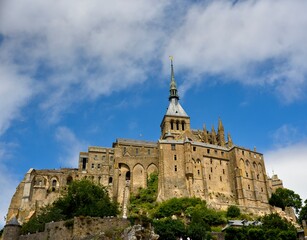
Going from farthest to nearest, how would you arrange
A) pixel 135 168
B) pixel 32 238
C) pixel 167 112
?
pixel 167 112, pixel 135 168, pixel 32 238

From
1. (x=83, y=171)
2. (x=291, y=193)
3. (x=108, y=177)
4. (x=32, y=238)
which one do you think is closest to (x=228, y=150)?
(x=291, y=193)

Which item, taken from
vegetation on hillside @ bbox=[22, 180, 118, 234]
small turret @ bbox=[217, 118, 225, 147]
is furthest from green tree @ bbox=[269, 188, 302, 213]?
vegetation on hillside @ bbox=[22, 180, 118, 234]

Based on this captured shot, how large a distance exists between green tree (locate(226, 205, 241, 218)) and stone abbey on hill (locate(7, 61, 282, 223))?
14.0 ft

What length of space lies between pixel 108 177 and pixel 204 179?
21.2 meters

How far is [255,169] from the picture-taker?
83.4m

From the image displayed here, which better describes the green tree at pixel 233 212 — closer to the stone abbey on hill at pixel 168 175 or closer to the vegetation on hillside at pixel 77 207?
the stone abbey on hill at pixel 168 175

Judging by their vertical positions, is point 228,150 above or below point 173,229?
above

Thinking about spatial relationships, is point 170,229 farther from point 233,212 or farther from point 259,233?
point 233,212

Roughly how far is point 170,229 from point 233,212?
22.4 metres

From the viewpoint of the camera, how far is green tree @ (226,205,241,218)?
6638cm

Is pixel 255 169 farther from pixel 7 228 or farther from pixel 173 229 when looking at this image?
pixel 7 228

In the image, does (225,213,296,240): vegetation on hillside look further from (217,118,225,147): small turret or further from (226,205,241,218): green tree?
(217,118,225,147): small turret

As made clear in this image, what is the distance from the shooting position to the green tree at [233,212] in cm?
6638

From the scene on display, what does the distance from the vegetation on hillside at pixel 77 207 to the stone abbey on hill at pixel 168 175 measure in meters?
16.9
